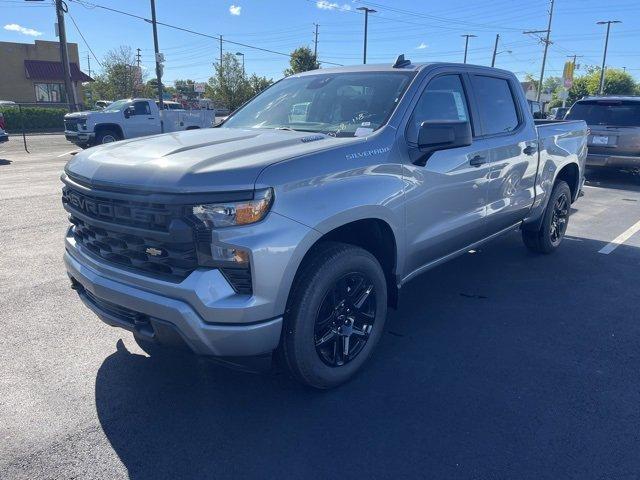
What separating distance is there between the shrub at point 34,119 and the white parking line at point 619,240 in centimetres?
3351

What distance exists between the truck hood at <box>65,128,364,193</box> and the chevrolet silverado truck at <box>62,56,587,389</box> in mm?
11

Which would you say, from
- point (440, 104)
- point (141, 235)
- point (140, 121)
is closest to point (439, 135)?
point (440, 104)

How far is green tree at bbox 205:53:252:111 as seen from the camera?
49125 mm

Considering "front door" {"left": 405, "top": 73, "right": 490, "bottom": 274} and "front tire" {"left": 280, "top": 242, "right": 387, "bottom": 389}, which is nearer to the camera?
"front tire" {"left": 280, "top": 242, "right": 387, "bottom": 389}

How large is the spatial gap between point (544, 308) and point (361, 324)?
2.04 meters

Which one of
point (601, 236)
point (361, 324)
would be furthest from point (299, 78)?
point (601, 236)

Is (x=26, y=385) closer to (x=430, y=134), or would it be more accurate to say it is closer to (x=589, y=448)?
(x=430, y=134)

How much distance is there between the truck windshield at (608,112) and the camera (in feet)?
→ 35.3

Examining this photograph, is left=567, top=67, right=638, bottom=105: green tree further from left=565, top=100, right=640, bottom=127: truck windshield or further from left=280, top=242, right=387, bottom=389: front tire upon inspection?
left=280, top=242, right=387, bottom=389: front tire

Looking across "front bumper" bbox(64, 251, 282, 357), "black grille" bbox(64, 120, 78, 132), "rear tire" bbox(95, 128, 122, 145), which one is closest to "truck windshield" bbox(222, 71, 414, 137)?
"front bumper" bbox(64, 251, 282, 357)

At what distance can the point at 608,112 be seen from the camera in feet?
36.3

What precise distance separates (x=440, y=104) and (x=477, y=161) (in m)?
0.55

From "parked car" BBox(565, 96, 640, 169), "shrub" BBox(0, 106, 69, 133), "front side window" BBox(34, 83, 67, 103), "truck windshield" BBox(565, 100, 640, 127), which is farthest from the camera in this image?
"front side window" BBox(34, 83, 67, 103)

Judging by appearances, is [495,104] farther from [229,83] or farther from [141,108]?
[229,83]
